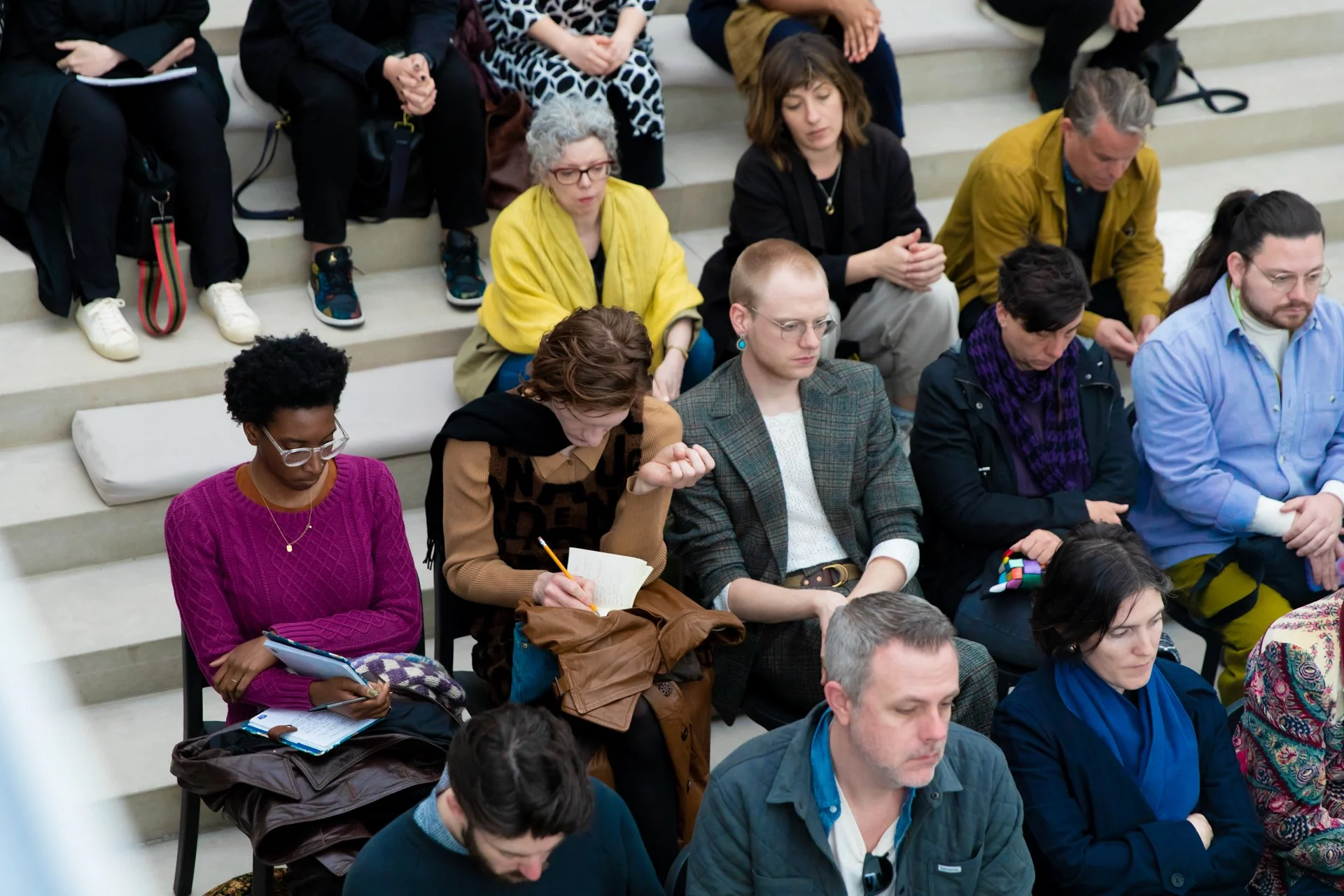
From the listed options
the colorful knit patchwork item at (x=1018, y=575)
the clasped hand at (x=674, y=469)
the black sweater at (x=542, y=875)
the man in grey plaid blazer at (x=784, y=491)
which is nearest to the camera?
the black sweater at (x=542, y=875)

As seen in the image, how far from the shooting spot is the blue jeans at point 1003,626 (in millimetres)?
3416

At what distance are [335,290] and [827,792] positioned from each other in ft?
8.25

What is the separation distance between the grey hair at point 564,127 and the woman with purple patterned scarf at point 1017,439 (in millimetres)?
1076

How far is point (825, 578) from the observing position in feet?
11.3

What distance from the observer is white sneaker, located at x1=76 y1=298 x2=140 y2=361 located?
4176mm

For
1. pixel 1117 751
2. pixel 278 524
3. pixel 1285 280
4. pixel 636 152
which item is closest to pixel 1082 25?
pixel 636 152

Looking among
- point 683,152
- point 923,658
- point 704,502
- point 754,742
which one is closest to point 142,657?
point 704,502

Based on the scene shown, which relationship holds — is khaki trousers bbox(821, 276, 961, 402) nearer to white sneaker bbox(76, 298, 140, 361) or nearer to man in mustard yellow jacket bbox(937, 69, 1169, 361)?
man in mustard yellow jacket bbox(937, 69, 1169, 361)

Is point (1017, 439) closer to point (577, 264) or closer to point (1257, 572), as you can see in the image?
point (1257, 572)

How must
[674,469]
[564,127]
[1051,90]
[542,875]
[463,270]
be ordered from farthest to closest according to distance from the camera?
[1051,90] < [463,270] < [564,127] < [674,469] < [542,875]

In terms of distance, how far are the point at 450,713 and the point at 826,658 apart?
83 centimetres

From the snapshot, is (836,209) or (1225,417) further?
(836,209)

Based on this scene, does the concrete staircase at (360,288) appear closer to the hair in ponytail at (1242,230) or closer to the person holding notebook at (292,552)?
the person holding notebook at (292,552)

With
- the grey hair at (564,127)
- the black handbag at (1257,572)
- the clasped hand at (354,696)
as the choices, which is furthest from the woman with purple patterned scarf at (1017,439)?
the clasped hand at (354,696)
